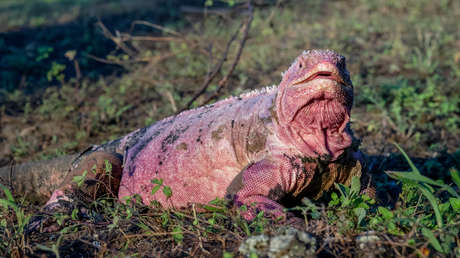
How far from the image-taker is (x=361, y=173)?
10.1ft

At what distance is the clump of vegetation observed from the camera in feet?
7.88

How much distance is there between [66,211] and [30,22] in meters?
7.87

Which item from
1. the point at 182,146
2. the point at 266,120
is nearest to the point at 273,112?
the point at 266,120

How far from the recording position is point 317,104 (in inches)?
106

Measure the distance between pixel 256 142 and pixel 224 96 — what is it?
2.73 m

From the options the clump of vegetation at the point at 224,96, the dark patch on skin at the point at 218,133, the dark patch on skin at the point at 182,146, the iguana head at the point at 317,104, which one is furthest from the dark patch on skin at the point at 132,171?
the iguana head at the point at 317,104

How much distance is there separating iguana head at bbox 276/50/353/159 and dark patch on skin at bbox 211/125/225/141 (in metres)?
0.48

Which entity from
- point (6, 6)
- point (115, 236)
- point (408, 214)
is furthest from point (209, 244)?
point (6, 6)

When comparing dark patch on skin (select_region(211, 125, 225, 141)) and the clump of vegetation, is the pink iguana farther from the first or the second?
the clump of vegetation

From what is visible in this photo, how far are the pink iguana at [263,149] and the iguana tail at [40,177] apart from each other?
1.37ft

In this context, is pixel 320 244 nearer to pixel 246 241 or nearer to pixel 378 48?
pixel 246 241

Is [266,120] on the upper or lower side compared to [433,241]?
upper

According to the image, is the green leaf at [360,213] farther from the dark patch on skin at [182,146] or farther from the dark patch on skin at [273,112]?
the dark patch on skin at [182,146]

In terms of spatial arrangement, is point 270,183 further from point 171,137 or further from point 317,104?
point 171,137
